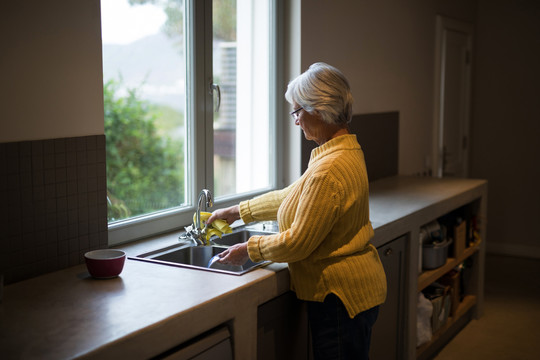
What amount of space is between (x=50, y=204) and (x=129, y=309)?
0.51 metres

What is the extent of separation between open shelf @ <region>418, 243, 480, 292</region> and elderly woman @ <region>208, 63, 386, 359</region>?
4.00 ft

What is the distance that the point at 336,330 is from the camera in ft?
6.64

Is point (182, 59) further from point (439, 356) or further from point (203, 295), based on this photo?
point (439, 356)

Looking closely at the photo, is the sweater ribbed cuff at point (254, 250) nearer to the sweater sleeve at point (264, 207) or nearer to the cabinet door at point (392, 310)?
the sweater sleeve at point (264, 207)

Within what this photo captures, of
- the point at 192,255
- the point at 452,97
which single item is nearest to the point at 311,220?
the point at 192,255

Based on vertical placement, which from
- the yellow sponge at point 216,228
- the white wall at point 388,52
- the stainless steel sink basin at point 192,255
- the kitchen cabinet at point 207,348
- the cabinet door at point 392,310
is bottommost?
the cabinet door at point 392,310

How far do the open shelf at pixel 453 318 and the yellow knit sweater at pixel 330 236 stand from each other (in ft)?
4.63

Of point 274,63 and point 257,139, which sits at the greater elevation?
point 274,63

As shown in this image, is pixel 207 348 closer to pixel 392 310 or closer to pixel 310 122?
pixel 310 122

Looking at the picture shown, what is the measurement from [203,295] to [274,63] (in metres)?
1.74

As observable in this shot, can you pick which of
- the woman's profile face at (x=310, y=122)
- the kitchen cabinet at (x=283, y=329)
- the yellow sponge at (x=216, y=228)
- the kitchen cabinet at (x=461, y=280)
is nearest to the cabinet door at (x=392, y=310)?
the kitchen cabinet at (x=461, y=280)

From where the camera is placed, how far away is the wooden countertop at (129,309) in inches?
56.4

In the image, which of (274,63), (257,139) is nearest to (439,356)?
(257,139)

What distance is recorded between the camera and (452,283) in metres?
3.72
